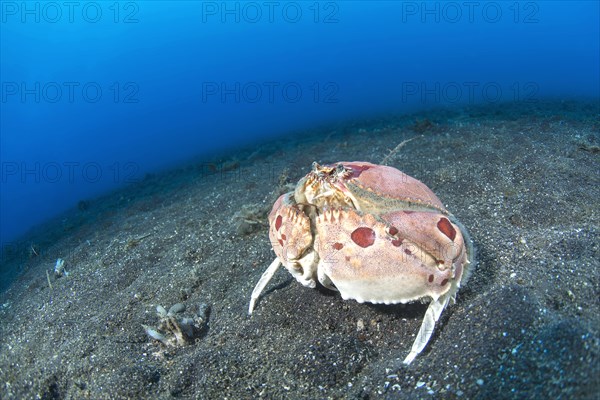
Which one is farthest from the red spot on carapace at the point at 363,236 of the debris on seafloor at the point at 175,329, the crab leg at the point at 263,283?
the debris on seafloor at the point at 175,329

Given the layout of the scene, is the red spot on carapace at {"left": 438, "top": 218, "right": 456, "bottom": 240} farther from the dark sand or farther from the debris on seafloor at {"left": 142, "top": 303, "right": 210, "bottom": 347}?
the debris on seafloor at {"left": 142, "top": 303, "right": 210, "bottom": 347}

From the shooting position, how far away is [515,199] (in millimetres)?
5070

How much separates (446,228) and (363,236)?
0.69 metres

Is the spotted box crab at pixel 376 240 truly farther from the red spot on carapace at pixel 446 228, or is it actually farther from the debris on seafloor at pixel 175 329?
the debris on seafloor at pixel 175 329

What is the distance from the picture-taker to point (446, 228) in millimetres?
2906

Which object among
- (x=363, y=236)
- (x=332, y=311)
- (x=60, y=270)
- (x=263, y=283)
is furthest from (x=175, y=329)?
(x=60, y=270)

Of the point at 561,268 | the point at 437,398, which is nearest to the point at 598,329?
the point at 561,268

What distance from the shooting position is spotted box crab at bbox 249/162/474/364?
109 inches

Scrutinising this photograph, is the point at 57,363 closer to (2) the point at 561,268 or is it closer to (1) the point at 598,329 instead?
(1) the point at 598,329

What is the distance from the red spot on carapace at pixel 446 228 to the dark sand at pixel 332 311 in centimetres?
71

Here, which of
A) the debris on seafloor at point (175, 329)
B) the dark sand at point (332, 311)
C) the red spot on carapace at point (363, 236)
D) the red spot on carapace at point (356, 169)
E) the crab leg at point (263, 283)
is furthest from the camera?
the crab leg at point (263, 283)

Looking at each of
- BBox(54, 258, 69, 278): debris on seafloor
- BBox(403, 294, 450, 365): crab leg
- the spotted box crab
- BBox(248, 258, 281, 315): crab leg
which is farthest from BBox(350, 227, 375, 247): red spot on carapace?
BBox(54, 258, 69, 278): debris on seafloor

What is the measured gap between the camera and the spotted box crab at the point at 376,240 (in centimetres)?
277

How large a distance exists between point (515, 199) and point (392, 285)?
3.34m
